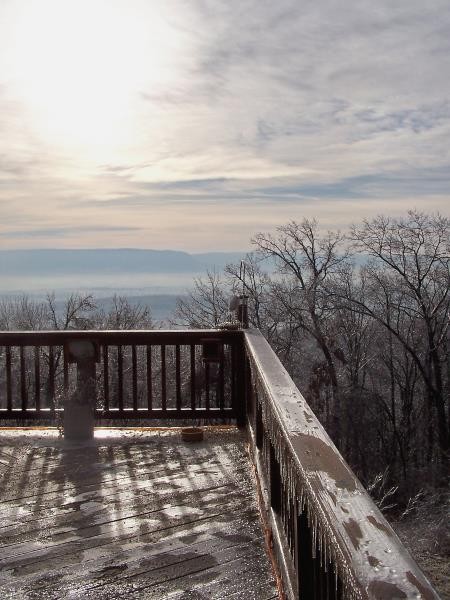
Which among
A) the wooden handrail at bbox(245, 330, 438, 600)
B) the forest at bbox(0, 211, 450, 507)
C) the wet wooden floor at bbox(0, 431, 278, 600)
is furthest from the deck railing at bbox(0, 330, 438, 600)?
the forest at bbox(0, 211, 450, 507)

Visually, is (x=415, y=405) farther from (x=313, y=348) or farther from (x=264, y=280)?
(x=264, y=280)

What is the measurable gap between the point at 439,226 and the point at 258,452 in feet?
88.1

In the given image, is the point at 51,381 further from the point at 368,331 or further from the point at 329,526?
the point at 368,331

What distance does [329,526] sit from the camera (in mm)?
1196

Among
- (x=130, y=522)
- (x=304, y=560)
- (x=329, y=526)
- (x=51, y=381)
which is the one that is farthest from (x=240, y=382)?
(x=329, y=526)

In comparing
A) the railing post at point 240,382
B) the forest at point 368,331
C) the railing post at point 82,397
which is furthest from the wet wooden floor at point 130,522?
the forest at point 368,331

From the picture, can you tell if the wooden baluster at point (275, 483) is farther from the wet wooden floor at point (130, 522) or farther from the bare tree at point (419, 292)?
the bare tree at point (419, 292)

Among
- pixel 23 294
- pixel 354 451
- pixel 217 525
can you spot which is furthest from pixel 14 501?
pixel 23 294

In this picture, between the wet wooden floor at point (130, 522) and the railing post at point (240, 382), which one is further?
the railing post at point (240, 382)

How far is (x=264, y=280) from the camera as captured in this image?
31719 mm

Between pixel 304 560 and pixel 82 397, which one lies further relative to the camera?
pixel 82 397

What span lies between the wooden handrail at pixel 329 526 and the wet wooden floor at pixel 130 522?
428mm

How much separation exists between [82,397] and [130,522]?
1.97 meters

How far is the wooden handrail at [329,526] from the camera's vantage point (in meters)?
0.97
